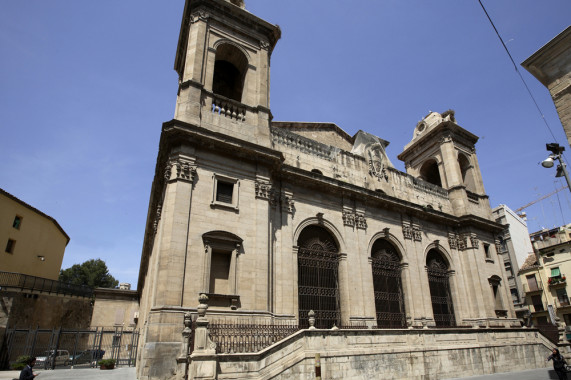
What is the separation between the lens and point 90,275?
60906mm

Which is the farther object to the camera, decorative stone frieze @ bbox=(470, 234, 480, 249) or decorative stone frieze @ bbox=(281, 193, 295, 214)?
decorative stone frieze @ bbox=(470, 234, 480, 249)

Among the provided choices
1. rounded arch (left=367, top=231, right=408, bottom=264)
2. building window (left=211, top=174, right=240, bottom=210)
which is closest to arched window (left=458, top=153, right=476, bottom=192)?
rounded arch (left=367, top=231, right=408, bottom=264)

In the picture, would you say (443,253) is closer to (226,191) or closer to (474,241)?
(474,241)

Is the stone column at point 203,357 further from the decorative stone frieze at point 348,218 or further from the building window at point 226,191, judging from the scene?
the decorative stone frieze at point 348,218

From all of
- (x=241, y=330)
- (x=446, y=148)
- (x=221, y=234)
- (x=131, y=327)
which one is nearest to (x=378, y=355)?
(x=241, y=330)

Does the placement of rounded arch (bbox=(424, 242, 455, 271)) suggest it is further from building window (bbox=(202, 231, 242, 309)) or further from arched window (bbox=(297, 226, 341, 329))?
building window (bbox=(202, 231, 242, 309))

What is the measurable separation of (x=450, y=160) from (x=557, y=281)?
17.8 meters

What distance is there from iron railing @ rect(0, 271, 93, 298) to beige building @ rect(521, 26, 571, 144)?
95.2ft

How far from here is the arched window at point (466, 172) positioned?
27.2 metres

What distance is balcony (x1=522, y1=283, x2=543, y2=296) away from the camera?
34.3 m

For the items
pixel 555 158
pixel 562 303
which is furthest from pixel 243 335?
pixel 562 303

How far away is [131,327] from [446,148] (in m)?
29.4

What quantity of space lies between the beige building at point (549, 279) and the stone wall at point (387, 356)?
63.6ft

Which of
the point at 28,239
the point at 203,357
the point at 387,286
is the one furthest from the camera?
the point at 28,239
